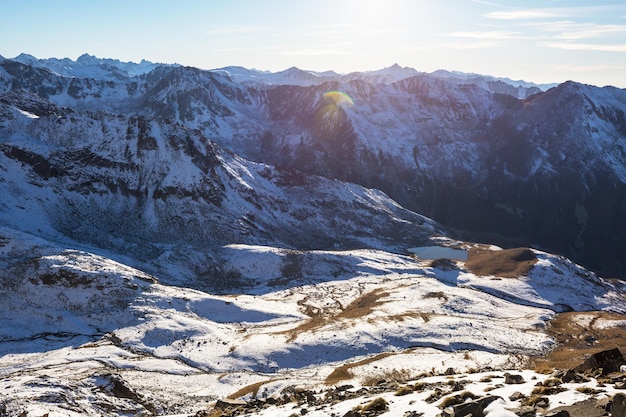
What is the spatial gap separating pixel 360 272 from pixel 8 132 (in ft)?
423

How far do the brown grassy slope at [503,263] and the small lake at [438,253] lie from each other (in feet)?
21.2

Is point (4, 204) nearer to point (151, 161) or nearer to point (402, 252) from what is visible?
point (151, 161)

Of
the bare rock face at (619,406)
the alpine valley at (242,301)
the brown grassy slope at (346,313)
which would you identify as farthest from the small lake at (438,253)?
the bare rock face at (619,406)

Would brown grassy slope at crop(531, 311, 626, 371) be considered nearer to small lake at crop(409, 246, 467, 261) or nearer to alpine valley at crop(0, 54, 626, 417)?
alpine valley at crop(0, 54, 626, 417)

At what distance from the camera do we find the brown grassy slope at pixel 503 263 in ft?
453

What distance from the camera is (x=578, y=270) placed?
143 m

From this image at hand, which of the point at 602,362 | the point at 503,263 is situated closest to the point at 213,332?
the point at 602,362

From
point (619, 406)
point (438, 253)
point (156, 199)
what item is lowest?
point (438, 253)

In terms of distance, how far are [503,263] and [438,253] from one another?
27.3 meters

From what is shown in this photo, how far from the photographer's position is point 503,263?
146 metres

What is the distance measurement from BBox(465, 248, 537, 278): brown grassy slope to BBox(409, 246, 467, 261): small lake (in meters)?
6.45

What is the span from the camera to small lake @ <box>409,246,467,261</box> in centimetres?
16426

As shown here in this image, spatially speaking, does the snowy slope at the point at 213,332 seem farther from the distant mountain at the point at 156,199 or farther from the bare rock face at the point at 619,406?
the distant mountain at the point at 156,199

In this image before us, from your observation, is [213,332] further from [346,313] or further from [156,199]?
[156,199]
